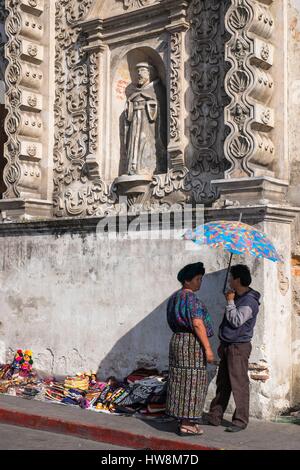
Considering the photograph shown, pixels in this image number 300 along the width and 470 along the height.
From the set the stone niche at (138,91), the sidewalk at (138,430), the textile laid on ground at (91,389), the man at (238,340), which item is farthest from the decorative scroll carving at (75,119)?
the man at (238,340)

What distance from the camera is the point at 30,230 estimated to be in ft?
34.6

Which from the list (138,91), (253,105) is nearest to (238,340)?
(253,105)

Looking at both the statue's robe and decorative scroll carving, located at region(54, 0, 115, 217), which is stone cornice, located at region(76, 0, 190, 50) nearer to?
decorative scroll carving, located at region(54, 0, 115, 217)

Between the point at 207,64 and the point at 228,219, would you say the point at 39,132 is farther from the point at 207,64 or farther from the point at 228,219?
the point at 228,219

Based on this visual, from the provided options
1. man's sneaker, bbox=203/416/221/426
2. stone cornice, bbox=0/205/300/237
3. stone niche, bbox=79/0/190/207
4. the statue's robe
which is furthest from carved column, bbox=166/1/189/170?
man's sneaker, bbox=203/416/221/426

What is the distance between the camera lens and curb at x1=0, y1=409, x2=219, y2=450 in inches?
272

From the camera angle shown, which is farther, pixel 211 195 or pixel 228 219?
pixel 211 195

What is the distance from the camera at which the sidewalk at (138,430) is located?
6.83m

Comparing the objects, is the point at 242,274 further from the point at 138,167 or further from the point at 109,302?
the point at 138,167

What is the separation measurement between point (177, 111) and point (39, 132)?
2.59 metres

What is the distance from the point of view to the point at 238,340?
732 cm

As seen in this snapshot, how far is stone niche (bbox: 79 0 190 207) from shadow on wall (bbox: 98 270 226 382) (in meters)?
1.79

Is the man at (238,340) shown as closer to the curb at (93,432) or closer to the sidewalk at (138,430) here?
the sidewalk at (138,430)
